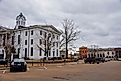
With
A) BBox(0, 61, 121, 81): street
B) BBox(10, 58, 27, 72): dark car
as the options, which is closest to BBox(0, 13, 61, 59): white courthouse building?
BBox(10, 58, 27, 72): dark car

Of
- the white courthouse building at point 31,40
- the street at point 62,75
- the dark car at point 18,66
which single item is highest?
the white courthouse building at point 31,40

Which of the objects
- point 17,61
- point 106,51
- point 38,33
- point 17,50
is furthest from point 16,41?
point 106,51

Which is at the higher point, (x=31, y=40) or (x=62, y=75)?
(x=31, y=40)

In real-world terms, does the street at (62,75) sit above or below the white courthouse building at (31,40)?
below

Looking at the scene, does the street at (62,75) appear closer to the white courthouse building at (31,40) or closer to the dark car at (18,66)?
the dark car at (18,66)

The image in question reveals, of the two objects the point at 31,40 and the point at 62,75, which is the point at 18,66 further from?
the point at 31,40

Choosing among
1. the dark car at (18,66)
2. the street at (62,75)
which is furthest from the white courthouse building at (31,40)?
the street at (62,75)

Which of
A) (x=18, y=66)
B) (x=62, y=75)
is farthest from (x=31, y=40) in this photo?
(x=62, y=75)

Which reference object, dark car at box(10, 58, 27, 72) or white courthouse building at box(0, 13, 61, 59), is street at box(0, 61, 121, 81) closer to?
dark car at box(10, 58, 27, 72)

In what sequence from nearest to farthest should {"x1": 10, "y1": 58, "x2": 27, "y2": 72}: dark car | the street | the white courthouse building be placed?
the street
{"x1": 10, "y1": 58, "x2": 27, "y2": 72}: dark car
the white courthouse building

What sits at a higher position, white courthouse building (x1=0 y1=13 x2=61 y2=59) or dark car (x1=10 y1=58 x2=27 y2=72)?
white courthouse building (x1=0 y1=13 x2=61 y2=59)

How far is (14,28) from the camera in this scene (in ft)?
281

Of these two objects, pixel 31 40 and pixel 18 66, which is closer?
pixel 18 66

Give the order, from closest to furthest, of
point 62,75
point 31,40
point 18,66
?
point 62,75 < point 18,66 < point 31,40
